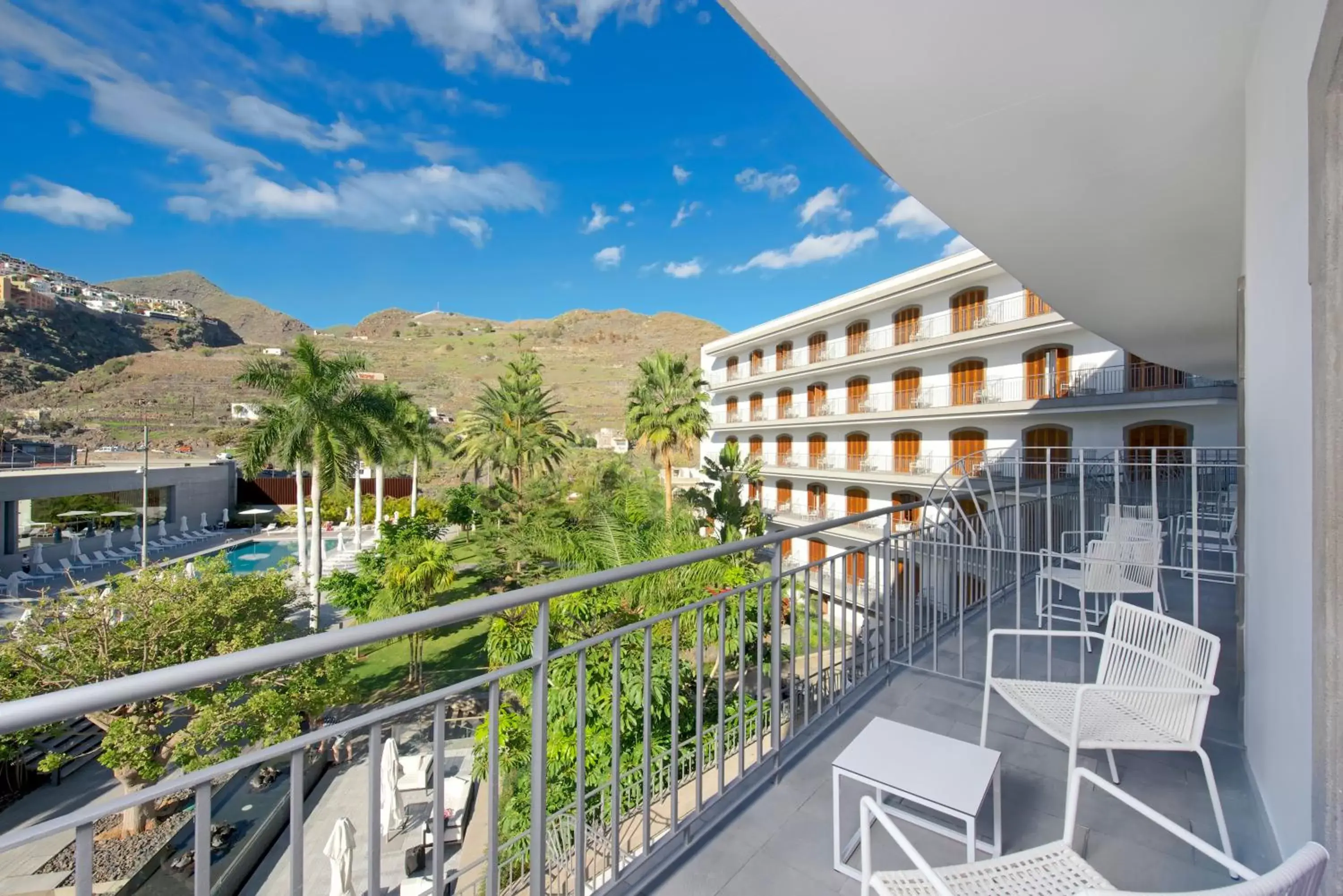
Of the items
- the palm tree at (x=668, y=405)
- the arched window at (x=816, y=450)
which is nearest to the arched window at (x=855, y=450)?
the arched window at (x=816, y=450)

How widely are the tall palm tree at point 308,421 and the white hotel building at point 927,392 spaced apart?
14.2 metres

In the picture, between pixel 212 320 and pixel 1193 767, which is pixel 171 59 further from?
pixel 1193 767

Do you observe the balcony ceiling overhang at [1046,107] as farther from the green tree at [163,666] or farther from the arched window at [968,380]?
the arched window at [968,380]

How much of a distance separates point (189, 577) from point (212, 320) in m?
85.6

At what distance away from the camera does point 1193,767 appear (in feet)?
9.00

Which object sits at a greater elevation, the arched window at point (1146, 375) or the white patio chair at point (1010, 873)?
the arched window at point (1146, 375)

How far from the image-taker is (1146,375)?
52.9 feet

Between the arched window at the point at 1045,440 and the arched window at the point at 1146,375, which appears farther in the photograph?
the arched window at the point at 1045,440

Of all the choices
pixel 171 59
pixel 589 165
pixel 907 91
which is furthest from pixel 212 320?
pixel 907 91

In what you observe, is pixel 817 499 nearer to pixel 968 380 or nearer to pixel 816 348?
pixel 816 348

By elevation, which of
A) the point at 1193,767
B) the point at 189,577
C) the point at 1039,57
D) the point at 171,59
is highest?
the point at 171,59

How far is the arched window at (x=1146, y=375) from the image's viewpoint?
15734mm

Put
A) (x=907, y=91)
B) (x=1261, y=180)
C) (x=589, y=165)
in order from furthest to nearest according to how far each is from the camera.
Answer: (x=589, y=165) < (x=907, y=91) < (x=1261, y=180)

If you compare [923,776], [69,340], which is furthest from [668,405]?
[69,340]
